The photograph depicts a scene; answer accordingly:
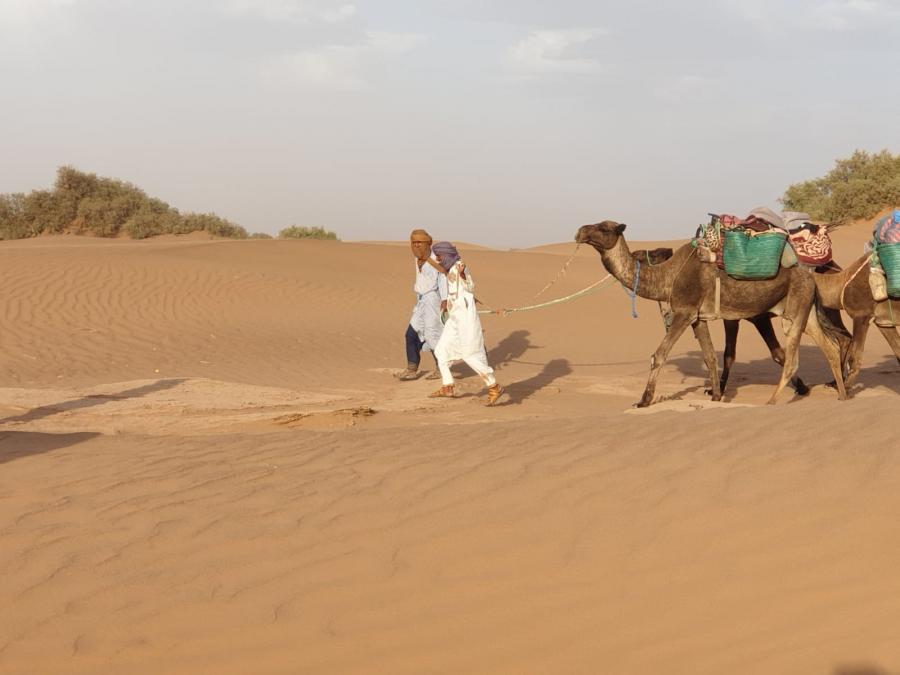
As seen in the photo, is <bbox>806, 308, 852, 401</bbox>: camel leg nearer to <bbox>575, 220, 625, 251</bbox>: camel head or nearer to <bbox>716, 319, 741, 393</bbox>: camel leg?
<bbox>716, 319, 741, 393</bbox>: camel leg

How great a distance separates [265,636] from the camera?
3447mm

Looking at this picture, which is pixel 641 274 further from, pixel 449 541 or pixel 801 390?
pixel 449 541

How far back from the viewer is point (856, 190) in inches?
1497

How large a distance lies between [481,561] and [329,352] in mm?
12340

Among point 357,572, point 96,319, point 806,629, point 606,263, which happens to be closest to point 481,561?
point 357,572

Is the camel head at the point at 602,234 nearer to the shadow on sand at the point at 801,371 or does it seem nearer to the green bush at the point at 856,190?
the shadow on sand at the point at 801,371

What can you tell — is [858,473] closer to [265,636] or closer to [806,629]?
[806,629]

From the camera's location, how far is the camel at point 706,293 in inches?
376

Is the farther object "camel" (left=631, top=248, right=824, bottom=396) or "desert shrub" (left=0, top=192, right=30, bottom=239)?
"desert shrub" (left=0, top=192, right=30, bottom=239)

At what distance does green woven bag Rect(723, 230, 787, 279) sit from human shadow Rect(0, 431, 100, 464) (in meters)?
6.37

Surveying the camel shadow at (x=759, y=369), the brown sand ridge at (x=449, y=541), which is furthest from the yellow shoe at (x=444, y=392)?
the camel shadow at (x=759, y=369)

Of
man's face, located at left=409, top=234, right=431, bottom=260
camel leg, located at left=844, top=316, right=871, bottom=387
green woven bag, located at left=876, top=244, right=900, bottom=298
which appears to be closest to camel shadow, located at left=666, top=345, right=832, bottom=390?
camel leg, located at left=844, top=316, right=871, bottom=387

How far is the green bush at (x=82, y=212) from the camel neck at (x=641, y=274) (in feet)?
117

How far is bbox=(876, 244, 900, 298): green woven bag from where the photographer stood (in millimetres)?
9102
